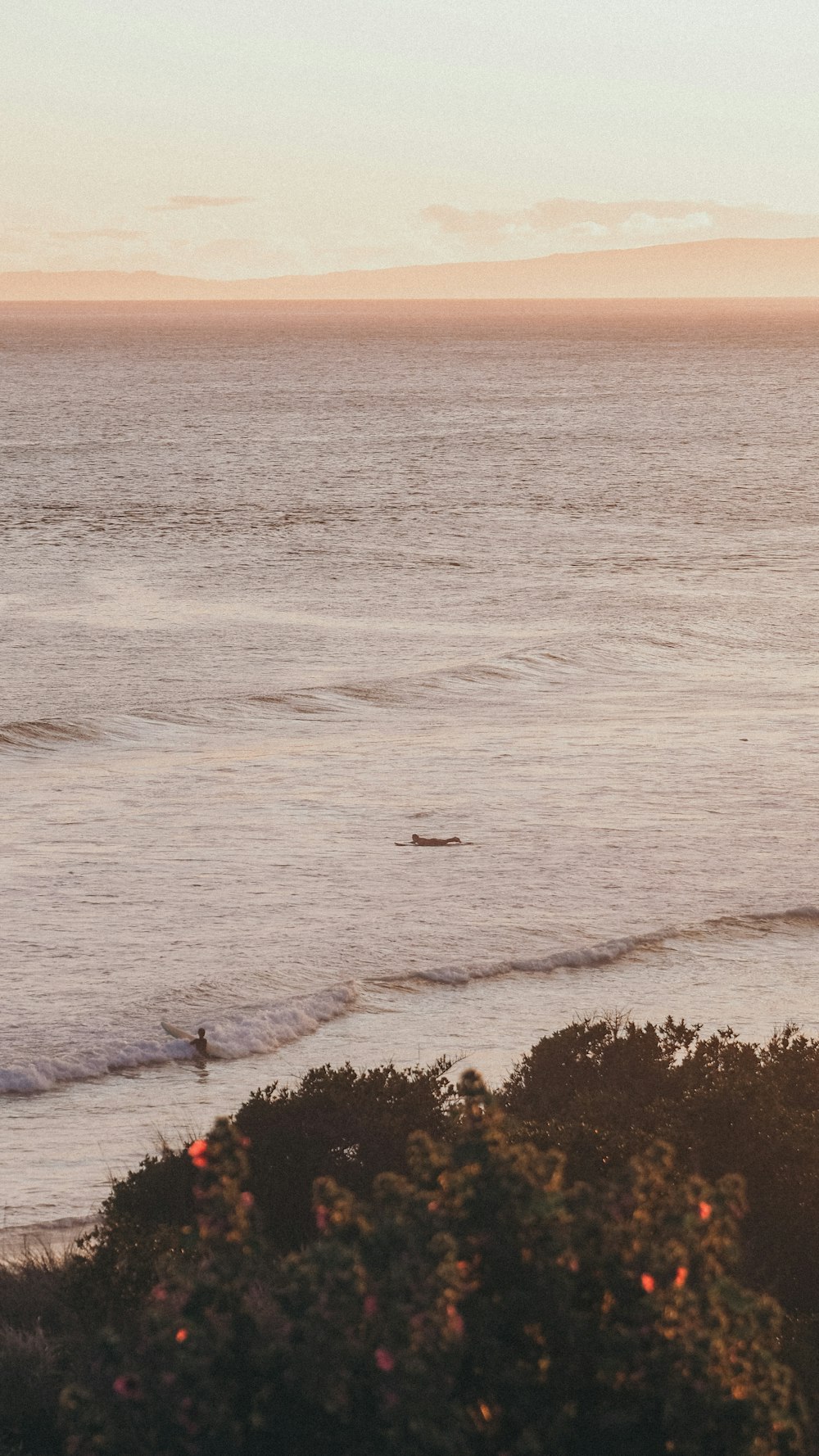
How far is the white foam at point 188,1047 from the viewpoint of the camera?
1132 cm

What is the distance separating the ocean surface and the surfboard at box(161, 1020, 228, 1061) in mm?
48

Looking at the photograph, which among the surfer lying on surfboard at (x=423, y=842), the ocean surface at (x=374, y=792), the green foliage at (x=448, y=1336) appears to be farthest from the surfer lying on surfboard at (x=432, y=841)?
the green foliage at (x=448, y=1336)

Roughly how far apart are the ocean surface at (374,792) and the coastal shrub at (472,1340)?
11.9ft

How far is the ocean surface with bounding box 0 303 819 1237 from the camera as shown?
12078 millimetres

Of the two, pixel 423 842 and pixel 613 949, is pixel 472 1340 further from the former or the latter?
pixel 423 842

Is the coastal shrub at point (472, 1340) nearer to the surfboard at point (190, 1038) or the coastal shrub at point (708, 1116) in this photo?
the coastal shrub at point (708, 1116)

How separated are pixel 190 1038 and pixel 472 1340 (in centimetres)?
691

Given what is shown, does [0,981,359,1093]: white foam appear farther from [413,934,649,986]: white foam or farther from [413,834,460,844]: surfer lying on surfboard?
[413,834,460,844]: surfer lying on surfboard

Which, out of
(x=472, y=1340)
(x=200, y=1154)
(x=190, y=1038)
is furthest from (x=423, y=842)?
(x=472, y=1340)

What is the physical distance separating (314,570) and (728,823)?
2388 cm

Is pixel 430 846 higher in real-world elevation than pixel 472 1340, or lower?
lower

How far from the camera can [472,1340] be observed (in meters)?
5.16

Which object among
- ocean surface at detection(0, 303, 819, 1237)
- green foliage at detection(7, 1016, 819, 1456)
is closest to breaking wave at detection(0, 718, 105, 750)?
ocean surface at detection(0, 303, 819, 1237)

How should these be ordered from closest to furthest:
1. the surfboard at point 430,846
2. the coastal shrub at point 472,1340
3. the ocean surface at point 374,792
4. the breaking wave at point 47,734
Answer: the coastal shrub at point 472,1340
the ocean surface at point 374,792
the surfboard at point 430,846
the breaking wave at point 47,734
